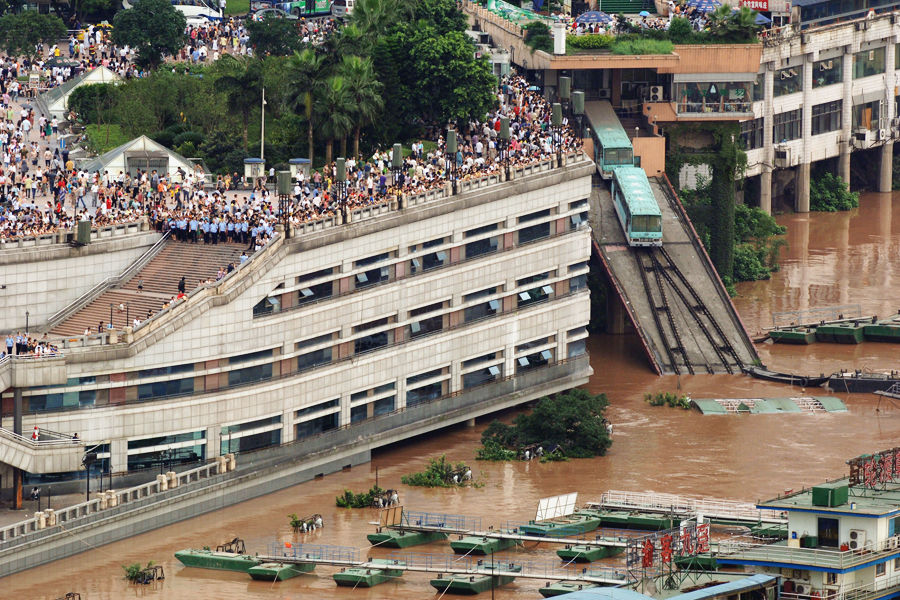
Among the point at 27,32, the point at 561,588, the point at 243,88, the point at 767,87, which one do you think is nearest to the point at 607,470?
the point at 561,588

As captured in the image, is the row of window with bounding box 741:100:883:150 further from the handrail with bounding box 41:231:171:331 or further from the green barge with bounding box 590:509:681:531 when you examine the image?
the green barge with bounding box 590:509:681:531

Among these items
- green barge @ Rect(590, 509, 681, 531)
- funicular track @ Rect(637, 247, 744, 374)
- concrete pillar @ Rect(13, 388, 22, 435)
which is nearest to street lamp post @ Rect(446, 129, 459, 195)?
funicular track @ Rect(637, 247, 744, 374)

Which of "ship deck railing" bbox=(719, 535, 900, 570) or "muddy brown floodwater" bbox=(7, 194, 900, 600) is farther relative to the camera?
"muddy brown floodwater" bbox=(7, 194, 900, 600)

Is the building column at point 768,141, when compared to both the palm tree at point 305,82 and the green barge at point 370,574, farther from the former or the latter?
the green barge at point 370,574

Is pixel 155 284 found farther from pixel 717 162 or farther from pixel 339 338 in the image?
pixel 717 162

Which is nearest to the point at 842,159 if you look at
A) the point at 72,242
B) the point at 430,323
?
the point at 430,323

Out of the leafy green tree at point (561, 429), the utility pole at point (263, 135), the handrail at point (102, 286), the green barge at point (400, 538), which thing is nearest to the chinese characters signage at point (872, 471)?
the green barge at point (400, 538)
